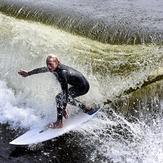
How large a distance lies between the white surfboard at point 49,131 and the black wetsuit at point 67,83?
278 mm

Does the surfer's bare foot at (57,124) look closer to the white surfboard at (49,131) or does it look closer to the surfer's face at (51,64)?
the white surfboard at (49,131)

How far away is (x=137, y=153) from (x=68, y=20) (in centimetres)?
291

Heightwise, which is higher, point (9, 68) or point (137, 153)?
point (9, 68)

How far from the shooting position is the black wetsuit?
330 centimetres

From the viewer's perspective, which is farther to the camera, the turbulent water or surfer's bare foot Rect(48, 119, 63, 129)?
surfer's bare foot Rect(48, 119, 63, 129)

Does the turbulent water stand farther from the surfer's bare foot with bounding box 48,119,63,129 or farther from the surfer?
the surfer

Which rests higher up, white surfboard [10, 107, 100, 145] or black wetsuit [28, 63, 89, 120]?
black wetsuit [28, 63, 89, 120]

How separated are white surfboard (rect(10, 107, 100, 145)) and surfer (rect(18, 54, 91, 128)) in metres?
0.12

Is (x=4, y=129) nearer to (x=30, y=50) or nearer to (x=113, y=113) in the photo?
(x=30, y=50)

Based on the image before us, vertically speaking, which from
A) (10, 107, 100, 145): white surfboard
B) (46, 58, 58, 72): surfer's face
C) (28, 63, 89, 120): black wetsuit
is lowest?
(10, 107, 100, 145): white surfboard

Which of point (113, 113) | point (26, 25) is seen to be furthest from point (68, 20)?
point (113, 113)

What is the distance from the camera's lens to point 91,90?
4.10 m

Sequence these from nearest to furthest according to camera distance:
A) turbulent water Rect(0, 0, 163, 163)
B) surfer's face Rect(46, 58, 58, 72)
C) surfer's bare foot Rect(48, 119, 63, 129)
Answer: surfer's face Rect(46, 58, 58, 72) < turbulent water Rect(0, 0, 163, 163) < surfer's bare foot Rect(48, 119, 63, 129)

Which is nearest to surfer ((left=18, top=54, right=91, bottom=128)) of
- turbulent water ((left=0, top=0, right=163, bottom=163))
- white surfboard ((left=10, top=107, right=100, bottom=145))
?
white surfboard ((left=10, top=107, right=100, bottom=145))
